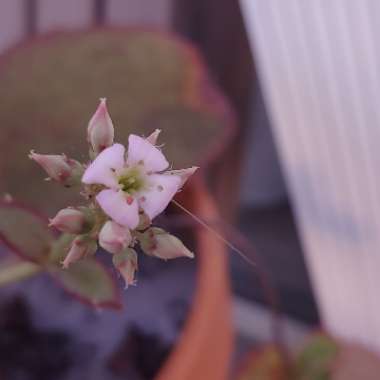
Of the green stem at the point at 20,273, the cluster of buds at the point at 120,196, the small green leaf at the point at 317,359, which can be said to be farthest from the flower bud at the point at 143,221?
the small green leaf at the point at 317,359

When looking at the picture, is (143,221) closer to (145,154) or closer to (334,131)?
(145,154)

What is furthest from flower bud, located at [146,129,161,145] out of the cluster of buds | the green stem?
the green stem

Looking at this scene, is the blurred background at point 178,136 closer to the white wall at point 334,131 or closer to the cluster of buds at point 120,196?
the white wall at point 334,131

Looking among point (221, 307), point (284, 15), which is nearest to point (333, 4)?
point (284, 15)

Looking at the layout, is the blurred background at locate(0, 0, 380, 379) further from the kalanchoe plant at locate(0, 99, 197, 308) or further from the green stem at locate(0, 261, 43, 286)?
the kalanchoe plant at locate(0, 99, 197, 308)

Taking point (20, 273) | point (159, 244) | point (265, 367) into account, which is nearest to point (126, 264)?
point (159, 244)

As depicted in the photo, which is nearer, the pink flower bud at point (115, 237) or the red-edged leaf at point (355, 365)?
the pink flower bud at point (115, 237)

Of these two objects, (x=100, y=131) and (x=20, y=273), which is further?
(x=20, y=273)

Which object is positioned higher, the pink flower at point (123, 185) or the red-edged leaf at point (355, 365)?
the pink flower at point (123, 185)

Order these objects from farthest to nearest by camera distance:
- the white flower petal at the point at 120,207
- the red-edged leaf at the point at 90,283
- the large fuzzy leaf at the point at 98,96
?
1. the large fuzzy leaf at the point at 98,96
2. the red-edged leaf at the point at 90,283
3. the white flower petal at the point at 120,207

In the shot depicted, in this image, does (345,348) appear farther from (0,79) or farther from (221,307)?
(0,79)

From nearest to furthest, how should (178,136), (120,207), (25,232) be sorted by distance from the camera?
1. (120,207)
2. (25,232)
3. (178,136)
